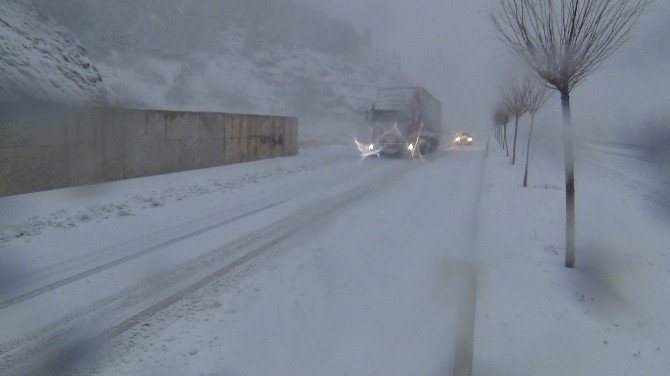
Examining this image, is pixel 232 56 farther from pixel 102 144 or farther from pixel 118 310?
pixel 118 310

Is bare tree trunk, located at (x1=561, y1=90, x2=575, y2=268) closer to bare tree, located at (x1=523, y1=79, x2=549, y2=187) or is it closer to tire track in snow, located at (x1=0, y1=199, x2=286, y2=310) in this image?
tire track in snow, located at (x1=0, y1=199, x2=286, y2=310)

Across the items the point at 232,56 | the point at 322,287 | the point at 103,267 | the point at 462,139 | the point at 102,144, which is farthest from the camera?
the point at 232,56

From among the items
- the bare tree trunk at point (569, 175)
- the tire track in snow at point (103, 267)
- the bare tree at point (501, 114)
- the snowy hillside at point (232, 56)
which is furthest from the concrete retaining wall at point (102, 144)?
the snowy hillside at point (232, 56)

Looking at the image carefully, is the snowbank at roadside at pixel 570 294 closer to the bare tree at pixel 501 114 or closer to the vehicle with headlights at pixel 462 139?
the bare tree at pixel 501 114

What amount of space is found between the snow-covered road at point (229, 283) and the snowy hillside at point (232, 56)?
52.3 meters

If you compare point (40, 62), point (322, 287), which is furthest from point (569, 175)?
point (40, 62)

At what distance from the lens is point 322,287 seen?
541cm

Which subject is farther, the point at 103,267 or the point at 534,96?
the point at 534,96

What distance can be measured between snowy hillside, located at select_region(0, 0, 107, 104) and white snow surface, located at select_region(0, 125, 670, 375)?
2.98 meters

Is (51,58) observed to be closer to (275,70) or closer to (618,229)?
(618,229)

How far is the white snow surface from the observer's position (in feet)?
13.0

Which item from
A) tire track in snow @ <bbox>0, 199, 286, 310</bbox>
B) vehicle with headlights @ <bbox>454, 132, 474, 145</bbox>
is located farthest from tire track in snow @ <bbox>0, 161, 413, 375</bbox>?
vehicle with headlights @ <bbox>454, 132, 474, 145</bbox>

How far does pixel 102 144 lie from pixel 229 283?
885 centimetres

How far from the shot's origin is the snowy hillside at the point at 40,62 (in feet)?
37.3
